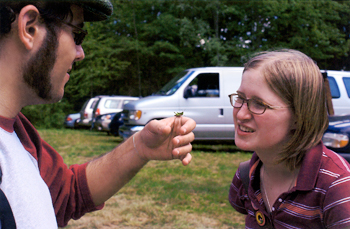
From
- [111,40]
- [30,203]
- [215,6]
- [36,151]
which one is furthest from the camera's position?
[111,40]

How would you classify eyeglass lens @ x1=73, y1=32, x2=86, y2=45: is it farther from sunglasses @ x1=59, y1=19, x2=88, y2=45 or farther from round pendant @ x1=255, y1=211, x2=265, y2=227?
round pendant @ x1=255, y1=211, x2=265, y2=227

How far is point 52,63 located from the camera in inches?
52.1

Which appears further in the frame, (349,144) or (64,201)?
(349,144)

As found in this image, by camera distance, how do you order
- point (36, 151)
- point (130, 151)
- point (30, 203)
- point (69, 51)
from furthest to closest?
point (130, 151) → point (36, 151) → point (69, 51) → point (30, 203)

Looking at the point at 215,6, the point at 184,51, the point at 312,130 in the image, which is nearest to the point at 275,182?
the point at 312,130

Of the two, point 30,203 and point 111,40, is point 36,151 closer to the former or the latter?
point 30,203

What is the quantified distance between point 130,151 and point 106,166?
0.55ft

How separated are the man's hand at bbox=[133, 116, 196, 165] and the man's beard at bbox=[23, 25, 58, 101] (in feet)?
1.70

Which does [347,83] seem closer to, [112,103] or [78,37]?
[78,37]

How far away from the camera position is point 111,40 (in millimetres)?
22938

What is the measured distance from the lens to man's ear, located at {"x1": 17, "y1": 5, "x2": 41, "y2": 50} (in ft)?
3.87

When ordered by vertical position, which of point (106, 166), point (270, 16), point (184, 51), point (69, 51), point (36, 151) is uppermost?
point (270, 16)

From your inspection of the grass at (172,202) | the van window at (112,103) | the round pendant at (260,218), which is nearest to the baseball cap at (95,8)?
the round pendant at (260,218)

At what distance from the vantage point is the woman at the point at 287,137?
142 centimetres
